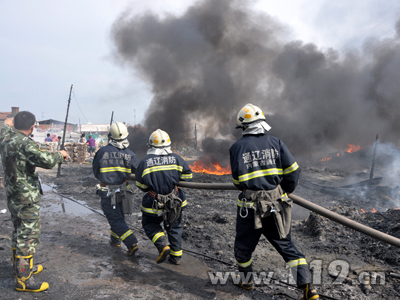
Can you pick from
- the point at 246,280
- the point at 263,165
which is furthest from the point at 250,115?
the point at 246,280

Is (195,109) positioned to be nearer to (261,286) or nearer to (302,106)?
(302,106)

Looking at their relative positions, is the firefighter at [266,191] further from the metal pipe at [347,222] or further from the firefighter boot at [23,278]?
the firefighter boot at [23,278]

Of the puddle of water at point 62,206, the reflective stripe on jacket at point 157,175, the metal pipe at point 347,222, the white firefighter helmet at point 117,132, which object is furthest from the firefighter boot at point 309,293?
the puddle of water at point 62,206

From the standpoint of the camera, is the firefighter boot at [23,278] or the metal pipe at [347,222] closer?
the metal pipe at [347,222]

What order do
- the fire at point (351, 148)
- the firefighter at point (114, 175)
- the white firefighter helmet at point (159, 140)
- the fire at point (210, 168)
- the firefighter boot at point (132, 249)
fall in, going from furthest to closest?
the fire at point (351, 148) < the fire at point (210, 168) < the firefighter at point (114, 175) < the firefighter boot at point (132, 249) < the white firefighter helmet at point (159, 140)

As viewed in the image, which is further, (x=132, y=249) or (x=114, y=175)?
(x=114, y=175)

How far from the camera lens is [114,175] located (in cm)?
416

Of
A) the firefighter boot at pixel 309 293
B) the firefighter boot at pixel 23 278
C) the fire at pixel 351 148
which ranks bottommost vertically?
the firefighter boot at pixel 23 278

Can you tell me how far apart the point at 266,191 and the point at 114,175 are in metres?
2.41

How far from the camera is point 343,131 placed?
74.9ft

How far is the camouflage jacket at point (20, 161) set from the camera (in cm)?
295

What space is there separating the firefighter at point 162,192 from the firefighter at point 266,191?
103cm

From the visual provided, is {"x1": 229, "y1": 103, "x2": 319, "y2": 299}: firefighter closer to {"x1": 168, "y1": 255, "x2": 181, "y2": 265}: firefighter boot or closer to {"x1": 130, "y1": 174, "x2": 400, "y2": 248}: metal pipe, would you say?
{"x1": 130, "y1": 174, "x2": 400, "y2": 248}: metal pipe

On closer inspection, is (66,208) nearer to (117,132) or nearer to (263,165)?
(117,132)
